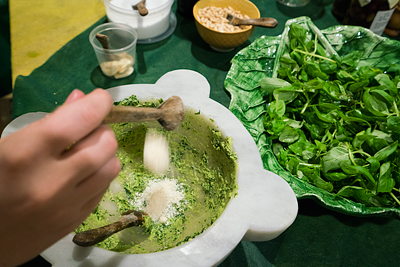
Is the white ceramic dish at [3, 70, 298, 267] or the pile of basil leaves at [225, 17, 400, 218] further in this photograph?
the pile of basil leaves at [225, 17, 400, 218]

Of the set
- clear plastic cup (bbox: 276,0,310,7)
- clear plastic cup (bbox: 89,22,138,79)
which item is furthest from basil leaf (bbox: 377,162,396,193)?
clear plastic cup (bbox: 276,0,310,7)

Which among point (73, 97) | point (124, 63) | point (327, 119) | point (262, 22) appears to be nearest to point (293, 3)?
point (262, 22)

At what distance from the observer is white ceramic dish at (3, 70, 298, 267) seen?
1.84 feet

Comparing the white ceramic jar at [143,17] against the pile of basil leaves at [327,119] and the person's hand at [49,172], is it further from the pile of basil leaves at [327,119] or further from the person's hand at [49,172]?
the person's hand at [49,172]

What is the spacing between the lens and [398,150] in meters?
0.88

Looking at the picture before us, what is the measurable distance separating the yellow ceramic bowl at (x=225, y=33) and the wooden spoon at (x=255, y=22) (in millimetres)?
29

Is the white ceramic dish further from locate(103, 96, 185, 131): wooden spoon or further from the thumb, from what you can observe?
the thumb

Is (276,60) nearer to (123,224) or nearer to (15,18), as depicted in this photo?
(123,224)

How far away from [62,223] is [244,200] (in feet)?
1.33

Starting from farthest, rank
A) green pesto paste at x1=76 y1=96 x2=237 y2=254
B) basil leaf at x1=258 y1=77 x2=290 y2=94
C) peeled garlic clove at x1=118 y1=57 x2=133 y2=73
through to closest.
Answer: peeled garlic clove at x1=118 y1=57 x2=133 y2=73
basil leaf at x1=258 y1=77 x2=290 y2=94
green pesto paste at x1=76 y1=96 x2=237 y2=254

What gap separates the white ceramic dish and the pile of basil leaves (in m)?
0.18

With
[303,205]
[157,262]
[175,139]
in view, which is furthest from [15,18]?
[303,205]

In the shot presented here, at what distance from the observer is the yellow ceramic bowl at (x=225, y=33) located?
1.18 metres

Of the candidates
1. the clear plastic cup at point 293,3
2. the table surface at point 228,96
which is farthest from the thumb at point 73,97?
the clear plastic cup at point 293,3
